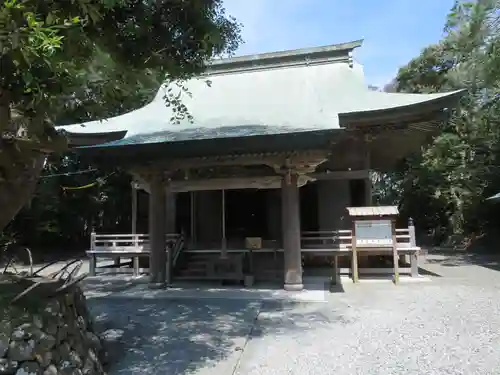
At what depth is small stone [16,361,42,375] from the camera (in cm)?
341

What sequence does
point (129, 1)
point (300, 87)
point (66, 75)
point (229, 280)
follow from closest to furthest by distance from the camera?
point (66, 75) → point (129, 1) → point (229, 280) → point (300, 87)

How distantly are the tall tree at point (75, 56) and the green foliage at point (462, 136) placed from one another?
27.2 ft

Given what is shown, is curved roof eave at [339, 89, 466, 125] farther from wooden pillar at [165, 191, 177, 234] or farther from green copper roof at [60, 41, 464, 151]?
wooden pillar at [165, 191, 177, 234]

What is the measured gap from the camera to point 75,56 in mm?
3332

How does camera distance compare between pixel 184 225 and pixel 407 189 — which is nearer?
pixel 184 225

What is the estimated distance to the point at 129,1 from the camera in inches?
184

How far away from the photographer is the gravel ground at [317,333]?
4441mm

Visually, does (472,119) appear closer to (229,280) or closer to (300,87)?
(300,87)

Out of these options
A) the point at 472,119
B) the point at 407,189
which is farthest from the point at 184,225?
the point at 407,189

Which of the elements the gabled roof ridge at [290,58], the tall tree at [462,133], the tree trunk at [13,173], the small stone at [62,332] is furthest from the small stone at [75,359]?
the tall tree at [462,133]

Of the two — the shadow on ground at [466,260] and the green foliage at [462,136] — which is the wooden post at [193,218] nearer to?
the shadow on ground at [466,260]

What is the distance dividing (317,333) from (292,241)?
2.88 metres

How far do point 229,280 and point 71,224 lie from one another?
12.8 meters

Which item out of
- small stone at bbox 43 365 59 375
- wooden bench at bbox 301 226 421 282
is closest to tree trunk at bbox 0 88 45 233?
small stone at bbox 43 365 59 375
